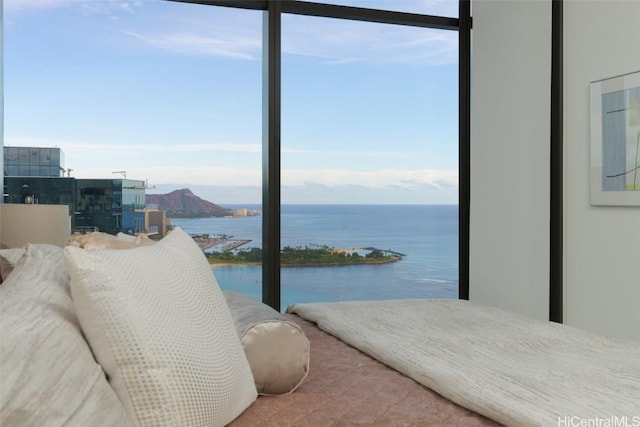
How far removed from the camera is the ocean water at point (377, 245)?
15.6 feet

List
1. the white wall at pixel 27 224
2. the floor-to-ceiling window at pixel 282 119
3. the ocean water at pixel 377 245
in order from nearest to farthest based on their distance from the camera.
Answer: the white wall at pixel 27 224 → the floor-to-ceiling window at pixel 282 119 → the ocean water at pixel 377 245

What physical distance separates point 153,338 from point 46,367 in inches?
7.9

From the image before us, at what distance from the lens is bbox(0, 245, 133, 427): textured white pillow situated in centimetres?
90

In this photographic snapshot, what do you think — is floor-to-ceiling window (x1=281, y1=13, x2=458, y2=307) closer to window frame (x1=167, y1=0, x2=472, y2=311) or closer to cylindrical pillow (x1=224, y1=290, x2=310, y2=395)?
window frame (x1=167, y1=0, x2=472, y2=311)

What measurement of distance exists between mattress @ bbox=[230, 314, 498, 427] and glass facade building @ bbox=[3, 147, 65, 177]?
301 cm

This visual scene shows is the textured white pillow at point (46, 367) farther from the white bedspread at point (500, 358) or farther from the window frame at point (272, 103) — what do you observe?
the window frame at point (272, 103)

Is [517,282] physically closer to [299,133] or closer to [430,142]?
[430,142]

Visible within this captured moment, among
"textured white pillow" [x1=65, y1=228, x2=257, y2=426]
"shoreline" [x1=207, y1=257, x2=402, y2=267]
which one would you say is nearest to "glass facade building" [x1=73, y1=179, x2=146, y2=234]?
"shoreline" [x1=207, y1=257, x2=402, y2=267]

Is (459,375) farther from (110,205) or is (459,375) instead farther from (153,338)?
(110,205)

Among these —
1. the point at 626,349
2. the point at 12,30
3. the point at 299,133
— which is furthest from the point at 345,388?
the point at 12,30

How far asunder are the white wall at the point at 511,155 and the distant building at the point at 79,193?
2207mm

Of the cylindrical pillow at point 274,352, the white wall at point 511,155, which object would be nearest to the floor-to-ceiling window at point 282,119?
the white wall at point 511,155

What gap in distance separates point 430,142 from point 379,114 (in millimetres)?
439

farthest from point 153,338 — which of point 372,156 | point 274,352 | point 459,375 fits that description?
point 372,156
